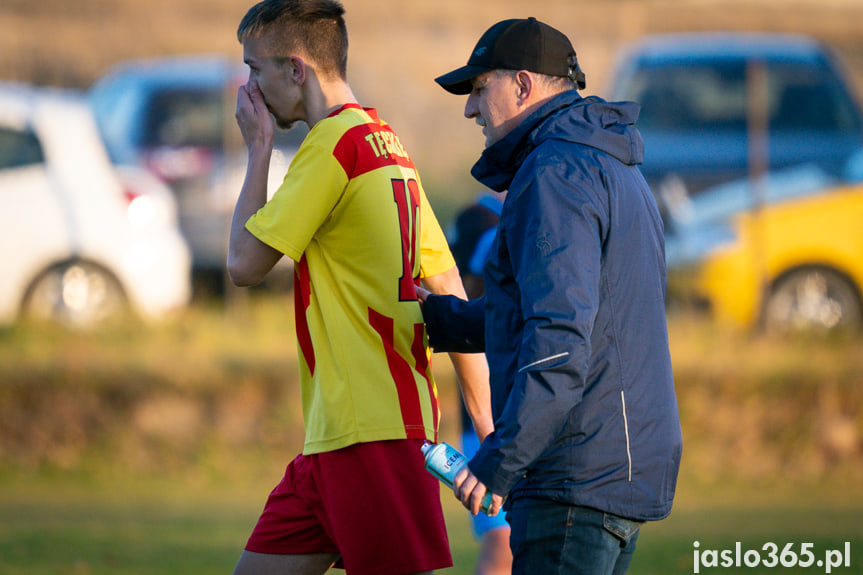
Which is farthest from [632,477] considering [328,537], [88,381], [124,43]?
[124,43]

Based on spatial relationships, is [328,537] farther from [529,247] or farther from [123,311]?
[123,311]

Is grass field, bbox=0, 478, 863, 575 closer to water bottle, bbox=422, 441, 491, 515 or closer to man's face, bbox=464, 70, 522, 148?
water bottle, bbox=422, 441, 491, 515

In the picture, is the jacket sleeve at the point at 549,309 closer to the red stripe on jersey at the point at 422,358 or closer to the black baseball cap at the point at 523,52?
the black baseball cap at the point at 523,52

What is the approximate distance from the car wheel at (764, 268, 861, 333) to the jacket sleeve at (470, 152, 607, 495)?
798 cm

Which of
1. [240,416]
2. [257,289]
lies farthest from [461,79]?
[257,289]

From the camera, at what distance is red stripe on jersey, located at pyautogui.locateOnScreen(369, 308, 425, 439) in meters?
2.98

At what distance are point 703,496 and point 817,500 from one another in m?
0.93

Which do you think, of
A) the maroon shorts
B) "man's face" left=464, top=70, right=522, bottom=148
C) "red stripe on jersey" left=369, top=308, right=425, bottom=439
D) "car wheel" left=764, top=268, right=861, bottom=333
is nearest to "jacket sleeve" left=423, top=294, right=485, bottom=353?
"red stripe on jersey" left=369, top=308, right=425, bottom=439

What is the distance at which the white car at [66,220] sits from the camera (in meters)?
9.62

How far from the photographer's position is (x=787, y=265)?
→ 9867 mm

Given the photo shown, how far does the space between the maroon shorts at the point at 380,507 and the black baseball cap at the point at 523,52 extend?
3.42 ft

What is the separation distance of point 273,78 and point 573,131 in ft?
3.19

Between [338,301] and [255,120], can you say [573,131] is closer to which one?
[338,301]

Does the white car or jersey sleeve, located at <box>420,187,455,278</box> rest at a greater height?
the white car
